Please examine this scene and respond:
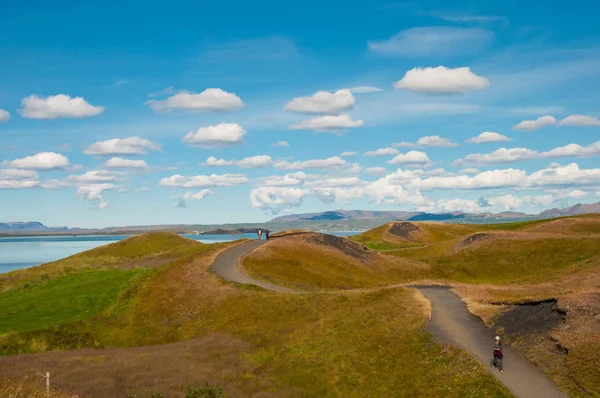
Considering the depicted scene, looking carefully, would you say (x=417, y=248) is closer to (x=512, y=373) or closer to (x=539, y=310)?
(x=539, y=310)

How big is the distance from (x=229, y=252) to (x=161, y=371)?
145ft

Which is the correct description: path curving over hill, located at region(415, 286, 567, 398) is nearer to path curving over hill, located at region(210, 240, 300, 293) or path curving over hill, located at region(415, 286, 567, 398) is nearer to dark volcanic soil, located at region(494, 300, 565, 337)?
dark volcanic soil, located at region(494, 300, 565, 337)

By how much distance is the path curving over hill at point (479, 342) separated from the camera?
2539cm

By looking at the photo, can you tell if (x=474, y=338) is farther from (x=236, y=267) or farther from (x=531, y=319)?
(x=236, y=267)

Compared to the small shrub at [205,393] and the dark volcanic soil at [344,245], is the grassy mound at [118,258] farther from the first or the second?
the small shrub at [205,393]

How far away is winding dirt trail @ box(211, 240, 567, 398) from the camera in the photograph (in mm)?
25500

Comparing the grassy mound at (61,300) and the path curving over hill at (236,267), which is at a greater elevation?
the path curving over hill at (236,267)

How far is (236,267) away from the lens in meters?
65.7

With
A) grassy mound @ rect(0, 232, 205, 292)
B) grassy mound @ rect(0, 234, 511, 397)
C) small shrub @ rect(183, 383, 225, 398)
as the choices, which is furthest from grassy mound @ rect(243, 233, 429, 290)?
small shrub @ rect(183, 383, 225, 398)

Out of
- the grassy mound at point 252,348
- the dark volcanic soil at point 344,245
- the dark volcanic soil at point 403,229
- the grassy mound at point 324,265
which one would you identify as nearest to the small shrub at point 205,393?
the grassy mound at point 252,348

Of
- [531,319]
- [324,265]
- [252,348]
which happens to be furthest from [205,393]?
[324,265]

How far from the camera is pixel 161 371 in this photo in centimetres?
3306

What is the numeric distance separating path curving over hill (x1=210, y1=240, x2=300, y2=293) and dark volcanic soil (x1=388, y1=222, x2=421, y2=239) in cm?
7216

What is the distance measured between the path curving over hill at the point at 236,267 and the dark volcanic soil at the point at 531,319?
84.0ft
